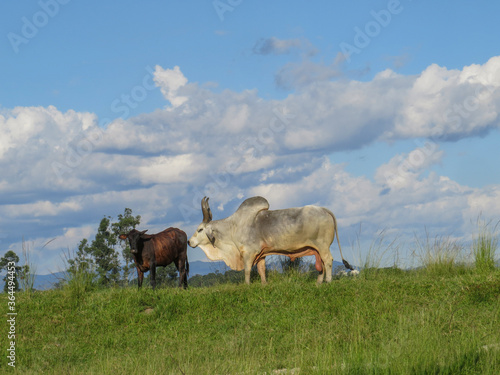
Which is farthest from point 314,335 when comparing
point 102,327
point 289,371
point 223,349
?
point 102,327

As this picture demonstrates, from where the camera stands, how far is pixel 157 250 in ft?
45.4

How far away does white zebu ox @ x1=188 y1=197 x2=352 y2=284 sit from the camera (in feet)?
41.6

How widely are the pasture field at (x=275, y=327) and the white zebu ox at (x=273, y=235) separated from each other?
0.63 meters

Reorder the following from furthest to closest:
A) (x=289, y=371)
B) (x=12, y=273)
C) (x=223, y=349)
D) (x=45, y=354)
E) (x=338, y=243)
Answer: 1. (x=338, y=243)
2. (x=12, y=273)
3. (x=45, y=354)
4. (x=223, y=349)
5. (x=289, y=371)

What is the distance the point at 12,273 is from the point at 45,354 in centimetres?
327

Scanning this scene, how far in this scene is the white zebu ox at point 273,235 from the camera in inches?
500

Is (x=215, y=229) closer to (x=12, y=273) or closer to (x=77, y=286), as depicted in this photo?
Answer: (x=77, y=286)

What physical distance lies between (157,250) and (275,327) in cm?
469

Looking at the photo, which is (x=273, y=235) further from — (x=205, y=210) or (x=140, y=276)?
(x=140, y=276)

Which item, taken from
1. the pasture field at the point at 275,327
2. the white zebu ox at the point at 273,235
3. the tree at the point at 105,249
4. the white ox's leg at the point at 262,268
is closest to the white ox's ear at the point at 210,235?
the white zebu ox at the point at 273,235

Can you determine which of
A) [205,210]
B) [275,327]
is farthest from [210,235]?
[275,327]

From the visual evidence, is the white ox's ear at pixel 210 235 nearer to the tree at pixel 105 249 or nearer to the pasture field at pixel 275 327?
the pasture field at pixel 275 327

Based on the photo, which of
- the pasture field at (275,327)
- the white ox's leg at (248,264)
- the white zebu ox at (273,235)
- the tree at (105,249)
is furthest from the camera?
the tree at (105,249)

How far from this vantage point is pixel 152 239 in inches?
545
